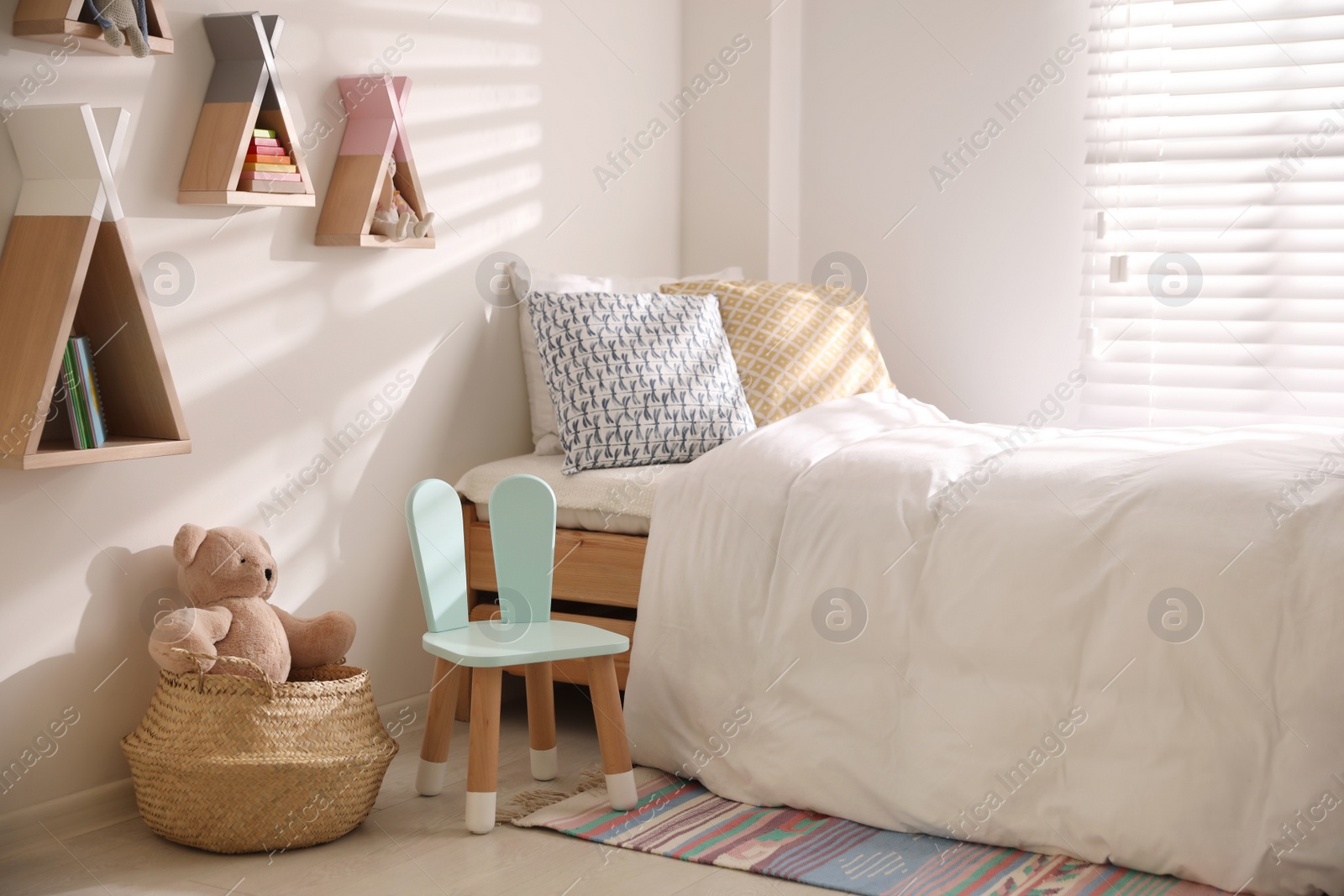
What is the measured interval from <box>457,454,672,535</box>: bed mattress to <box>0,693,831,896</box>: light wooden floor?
0.64 metres

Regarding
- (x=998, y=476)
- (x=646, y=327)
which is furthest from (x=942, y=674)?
(x=646, y=327)

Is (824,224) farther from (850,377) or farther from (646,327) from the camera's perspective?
(646,327)

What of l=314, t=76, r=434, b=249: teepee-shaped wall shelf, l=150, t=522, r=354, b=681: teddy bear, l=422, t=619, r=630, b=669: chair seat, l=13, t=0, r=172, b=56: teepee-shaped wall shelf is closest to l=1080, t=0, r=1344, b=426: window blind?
l=422, t=619, r=630, b=669: chair seat

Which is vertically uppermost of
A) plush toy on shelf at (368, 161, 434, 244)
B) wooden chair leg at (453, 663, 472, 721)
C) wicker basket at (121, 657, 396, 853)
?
plush toy on shelf at (368, 161, 434, 244)

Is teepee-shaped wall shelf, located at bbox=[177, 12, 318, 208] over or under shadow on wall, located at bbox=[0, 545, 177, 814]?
over

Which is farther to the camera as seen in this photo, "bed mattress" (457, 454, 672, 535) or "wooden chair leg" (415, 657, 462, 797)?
"bed mattress" (457, 454, 672, 535)

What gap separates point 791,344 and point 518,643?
1.10m

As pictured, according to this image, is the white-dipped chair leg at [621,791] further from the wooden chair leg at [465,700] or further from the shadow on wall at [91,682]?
the shadow on wall at [91,682]

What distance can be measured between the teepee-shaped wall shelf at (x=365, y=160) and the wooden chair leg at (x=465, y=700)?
939 mm

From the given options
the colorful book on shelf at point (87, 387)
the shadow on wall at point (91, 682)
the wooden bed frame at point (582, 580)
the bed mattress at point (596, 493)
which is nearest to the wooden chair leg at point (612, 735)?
the wooden bed frame at point (582, 580)

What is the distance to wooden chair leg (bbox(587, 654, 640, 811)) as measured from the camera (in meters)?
2.12

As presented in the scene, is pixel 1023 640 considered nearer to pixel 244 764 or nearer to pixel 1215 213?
pixel 244 764

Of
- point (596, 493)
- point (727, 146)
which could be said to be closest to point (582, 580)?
point (596, 493)

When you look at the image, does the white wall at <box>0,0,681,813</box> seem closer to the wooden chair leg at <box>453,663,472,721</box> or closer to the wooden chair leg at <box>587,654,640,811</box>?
the wooden chair leg at <box>453,663,472,721</box>
